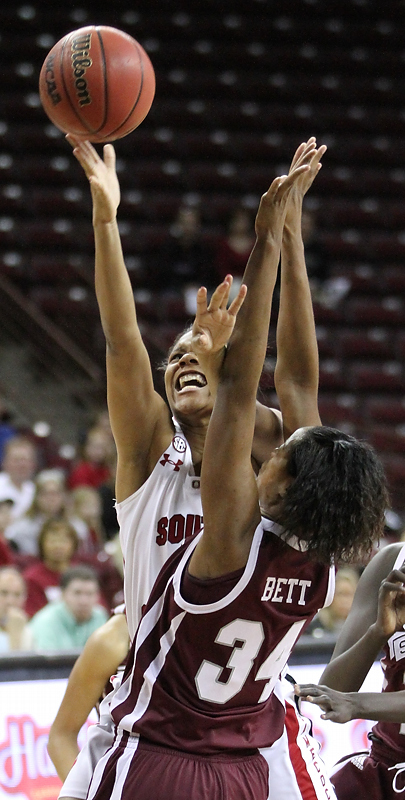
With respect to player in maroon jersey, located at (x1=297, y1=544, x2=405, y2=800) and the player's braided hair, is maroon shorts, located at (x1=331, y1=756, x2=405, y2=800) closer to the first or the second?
player in maroon jersey, located at (x1=297, y1=544, x2=405, y2=800)

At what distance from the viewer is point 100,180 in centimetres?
233

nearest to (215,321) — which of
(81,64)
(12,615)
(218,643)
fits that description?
(218,643)

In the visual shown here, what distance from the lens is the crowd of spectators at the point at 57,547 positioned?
4.81 metres

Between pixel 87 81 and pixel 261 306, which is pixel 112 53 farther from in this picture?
pixel 261 306

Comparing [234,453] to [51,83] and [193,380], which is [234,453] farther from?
[51,83]

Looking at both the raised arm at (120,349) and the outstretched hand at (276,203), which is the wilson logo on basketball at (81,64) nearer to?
the raised arm at (120,349)

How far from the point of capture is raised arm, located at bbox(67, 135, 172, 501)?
7.61ft

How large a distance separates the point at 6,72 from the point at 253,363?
1024 cm

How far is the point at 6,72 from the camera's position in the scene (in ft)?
37.0

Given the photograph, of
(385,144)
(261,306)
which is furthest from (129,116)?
(385,144)

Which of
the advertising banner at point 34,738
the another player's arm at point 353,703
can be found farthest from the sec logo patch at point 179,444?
the advertising banner at point 34,738

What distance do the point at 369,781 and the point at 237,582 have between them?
2.70ft

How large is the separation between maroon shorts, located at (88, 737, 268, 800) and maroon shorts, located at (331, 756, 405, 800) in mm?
433

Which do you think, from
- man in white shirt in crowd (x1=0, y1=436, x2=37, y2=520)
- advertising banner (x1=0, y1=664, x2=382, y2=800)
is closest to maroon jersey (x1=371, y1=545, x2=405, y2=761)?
advertising banner (x1=0, y1=664, x2=382, y2=800)
